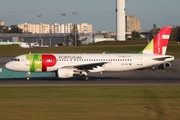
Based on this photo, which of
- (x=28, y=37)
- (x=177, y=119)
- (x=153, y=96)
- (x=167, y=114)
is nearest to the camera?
(x=177, y=119)

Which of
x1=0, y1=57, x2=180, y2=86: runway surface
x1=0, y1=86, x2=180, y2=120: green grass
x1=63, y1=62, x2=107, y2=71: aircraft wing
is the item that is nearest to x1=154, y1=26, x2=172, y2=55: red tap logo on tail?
x1=0, y1=57, x2=180, y2=86: runway surface

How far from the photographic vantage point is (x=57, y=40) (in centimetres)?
19200

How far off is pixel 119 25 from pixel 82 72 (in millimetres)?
82328

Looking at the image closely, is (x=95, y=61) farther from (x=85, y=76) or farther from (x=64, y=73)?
(x=64, y=73)

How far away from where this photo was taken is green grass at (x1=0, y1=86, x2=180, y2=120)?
71.9 ft

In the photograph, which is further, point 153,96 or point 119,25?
point 119,25

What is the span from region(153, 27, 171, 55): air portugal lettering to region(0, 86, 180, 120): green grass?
1125 cm

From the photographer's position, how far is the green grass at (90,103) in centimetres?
2192

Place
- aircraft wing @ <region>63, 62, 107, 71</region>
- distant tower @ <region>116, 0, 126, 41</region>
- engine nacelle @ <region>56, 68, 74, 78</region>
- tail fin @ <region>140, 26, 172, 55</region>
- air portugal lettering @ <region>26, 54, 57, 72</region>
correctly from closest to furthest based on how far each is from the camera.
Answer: engine nacelle @ <region>56, 68, 74, 78</region>, air portugal lettering @ <region>26, 54, 57, 72</region>, aircraft wing @ <region>63, 62, 107, 71</region>, tail fin @ <region>140, 26, 172, 55</region>, distant tower @ <region>116, 0, 126, 41</region>

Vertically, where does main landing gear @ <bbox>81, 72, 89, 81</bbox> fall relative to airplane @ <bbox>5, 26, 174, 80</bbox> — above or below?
below

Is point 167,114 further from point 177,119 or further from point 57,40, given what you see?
point 57,40

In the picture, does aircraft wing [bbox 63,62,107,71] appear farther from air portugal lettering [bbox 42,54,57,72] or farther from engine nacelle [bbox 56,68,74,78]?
air portugal lettering [bbox 42,54,57,72]

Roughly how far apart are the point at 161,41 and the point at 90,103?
2220 cm

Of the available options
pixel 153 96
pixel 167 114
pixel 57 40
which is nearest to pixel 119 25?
pixel 57 40
